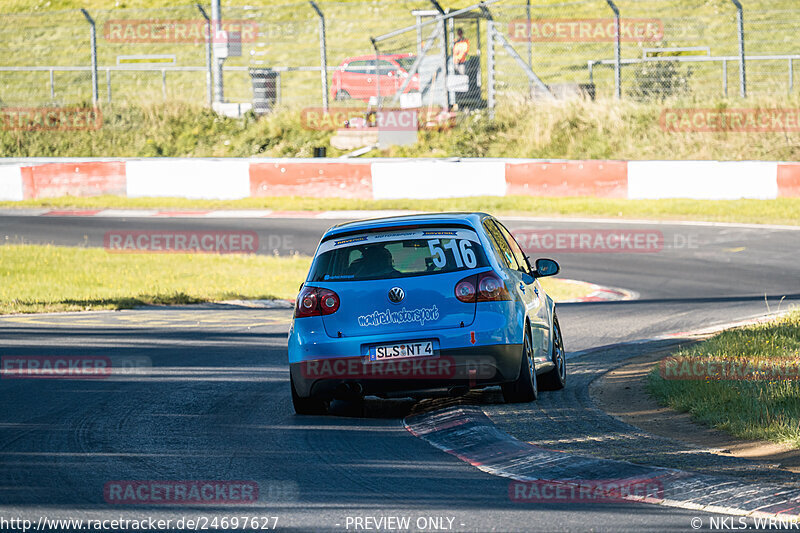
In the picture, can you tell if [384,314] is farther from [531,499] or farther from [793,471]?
→ [793,471]

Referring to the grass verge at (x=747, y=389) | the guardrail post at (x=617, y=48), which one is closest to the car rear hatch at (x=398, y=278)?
the grass verge at (x=747, y=389)

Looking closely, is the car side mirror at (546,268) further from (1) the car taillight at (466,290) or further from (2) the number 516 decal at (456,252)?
(1) the car taillight at (466,290)

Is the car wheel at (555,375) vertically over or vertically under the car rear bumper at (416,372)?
under

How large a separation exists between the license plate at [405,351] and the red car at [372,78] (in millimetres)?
23118

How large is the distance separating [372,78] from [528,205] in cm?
1044

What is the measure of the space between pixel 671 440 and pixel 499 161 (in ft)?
68.1

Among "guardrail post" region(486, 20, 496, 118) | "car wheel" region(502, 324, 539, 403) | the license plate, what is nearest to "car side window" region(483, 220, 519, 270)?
"car wheel" region(502, 324, 539, 403)

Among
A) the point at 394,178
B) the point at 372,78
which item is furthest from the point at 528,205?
the point at 372,78

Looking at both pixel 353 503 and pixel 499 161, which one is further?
pixel 499 161

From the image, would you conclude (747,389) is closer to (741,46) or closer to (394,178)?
(394,178)

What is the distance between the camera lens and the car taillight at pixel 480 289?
27.5 ft

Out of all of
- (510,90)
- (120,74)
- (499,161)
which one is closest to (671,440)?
(499,161)

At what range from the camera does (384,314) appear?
8.35m

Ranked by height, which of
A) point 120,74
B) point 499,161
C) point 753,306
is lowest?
point 753,306
